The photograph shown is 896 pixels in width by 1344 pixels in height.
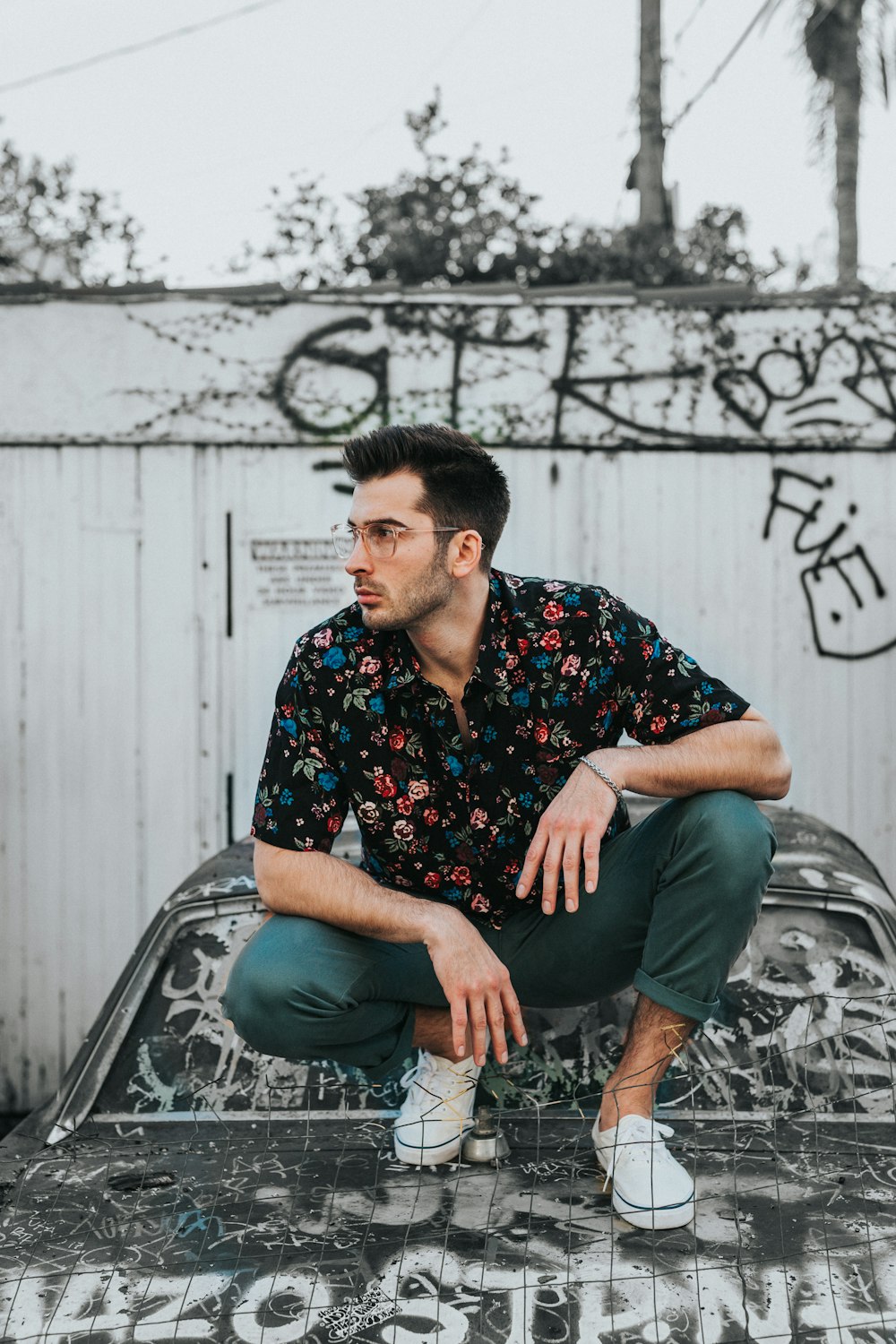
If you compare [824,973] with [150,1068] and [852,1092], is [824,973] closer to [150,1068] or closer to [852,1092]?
[852,1092]

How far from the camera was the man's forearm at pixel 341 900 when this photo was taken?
2338 millimetres

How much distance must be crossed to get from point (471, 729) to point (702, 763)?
1.60 feet

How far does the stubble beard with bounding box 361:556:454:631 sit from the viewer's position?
2426mm

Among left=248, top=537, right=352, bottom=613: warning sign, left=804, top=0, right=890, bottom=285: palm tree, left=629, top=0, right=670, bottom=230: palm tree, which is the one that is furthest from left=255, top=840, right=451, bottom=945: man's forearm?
left=804, top=0, right=890, bottom=285: palm tree

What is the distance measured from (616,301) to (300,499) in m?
1.56

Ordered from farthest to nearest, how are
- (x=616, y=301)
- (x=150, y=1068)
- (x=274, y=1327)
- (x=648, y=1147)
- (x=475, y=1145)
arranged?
1. (x=616, y=301)
2. (x=150, y=1068)
3. (x=475, y=1145)
4. (x=648, y=1147)
5. (x=274, y=1327)

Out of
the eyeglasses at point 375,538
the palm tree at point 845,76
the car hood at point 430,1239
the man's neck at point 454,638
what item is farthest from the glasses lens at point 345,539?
the palm tree at point 845,76

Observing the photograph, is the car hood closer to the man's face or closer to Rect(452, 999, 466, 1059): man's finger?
Rect(452, 999, 466, 1059): man's finger

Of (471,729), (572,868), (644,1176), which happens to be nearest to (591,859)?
(572,868)

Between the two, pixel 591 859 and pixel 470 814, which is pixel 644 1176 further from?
pixel 470 814

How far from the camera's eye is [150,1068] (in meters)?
2.52

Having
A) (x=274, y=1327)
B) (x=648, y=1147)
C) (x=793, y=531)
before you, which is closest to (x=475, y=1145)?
(x=648, y=1147)

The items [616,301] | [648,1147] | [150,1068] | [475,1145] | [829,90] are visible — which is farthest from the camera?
[829,90]

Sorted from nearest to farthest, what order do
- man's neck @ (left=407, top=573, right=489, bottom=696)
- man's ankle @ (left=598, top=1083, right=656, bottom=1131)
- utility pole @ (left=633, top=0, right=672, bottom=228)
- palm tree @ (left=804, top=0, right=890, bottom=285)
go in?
1. man's ankle @ (left=598, top=1083, right=656, bottom=1131)
2. man's neck @ (left=407, top=573, right=489, bottom=696)
3. utility pole @ (left=633, top=0, right=672, bottom=228)
4. palm tree @ (left=804, top=0, right=890, bottom=285)
